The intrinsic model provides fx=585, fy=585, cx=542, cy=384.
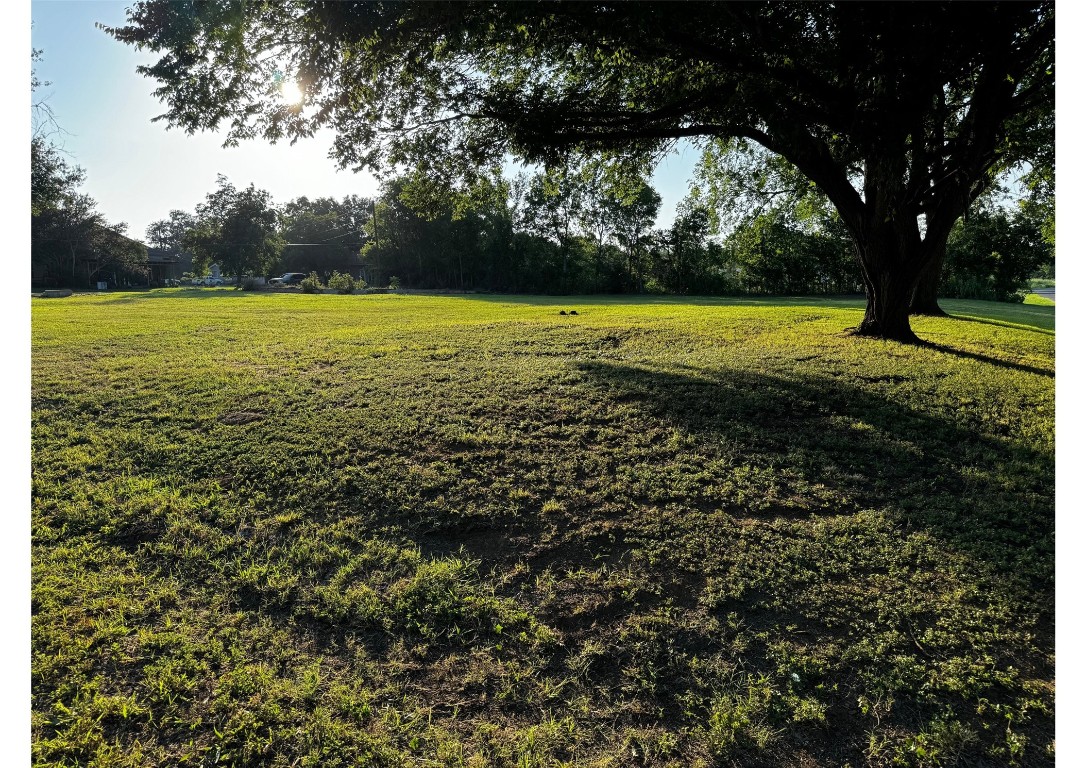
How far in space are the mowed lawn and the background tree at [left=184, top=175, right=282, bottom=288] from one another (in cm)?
4553

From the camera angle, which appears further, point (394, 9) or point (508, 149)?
point (508, 149)

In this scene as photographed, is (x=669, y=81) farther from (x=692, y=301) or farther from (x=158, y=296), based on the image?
(x=158, y=296)

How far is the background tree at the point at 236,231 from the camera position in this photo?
4769 centimetres

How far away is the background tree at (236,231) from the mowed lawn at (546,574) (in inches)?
1792

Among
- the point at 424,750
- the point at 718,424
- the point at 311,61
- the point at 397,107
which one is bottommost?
the point at 424,750

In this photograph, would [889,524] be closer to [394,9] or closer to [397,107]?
[394,9]

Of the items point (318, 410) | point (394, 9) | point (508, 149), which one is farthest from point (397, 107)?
point (318, 410)

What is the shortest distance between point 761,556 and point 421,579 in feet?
7.12

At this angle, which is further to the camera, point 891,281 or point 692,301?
point 692,301

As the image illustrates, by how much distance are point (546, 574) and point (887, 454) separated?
3.64 meters

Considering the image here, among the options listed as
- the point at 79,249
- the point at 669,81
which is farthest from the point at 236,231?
the point at 669,81

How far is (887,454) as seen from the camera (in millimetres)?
5398

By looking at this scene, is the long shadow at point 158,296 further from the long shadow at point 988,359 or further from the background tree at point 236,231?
the long shadow at point 988,359

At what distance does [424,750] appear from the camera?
2383mm
